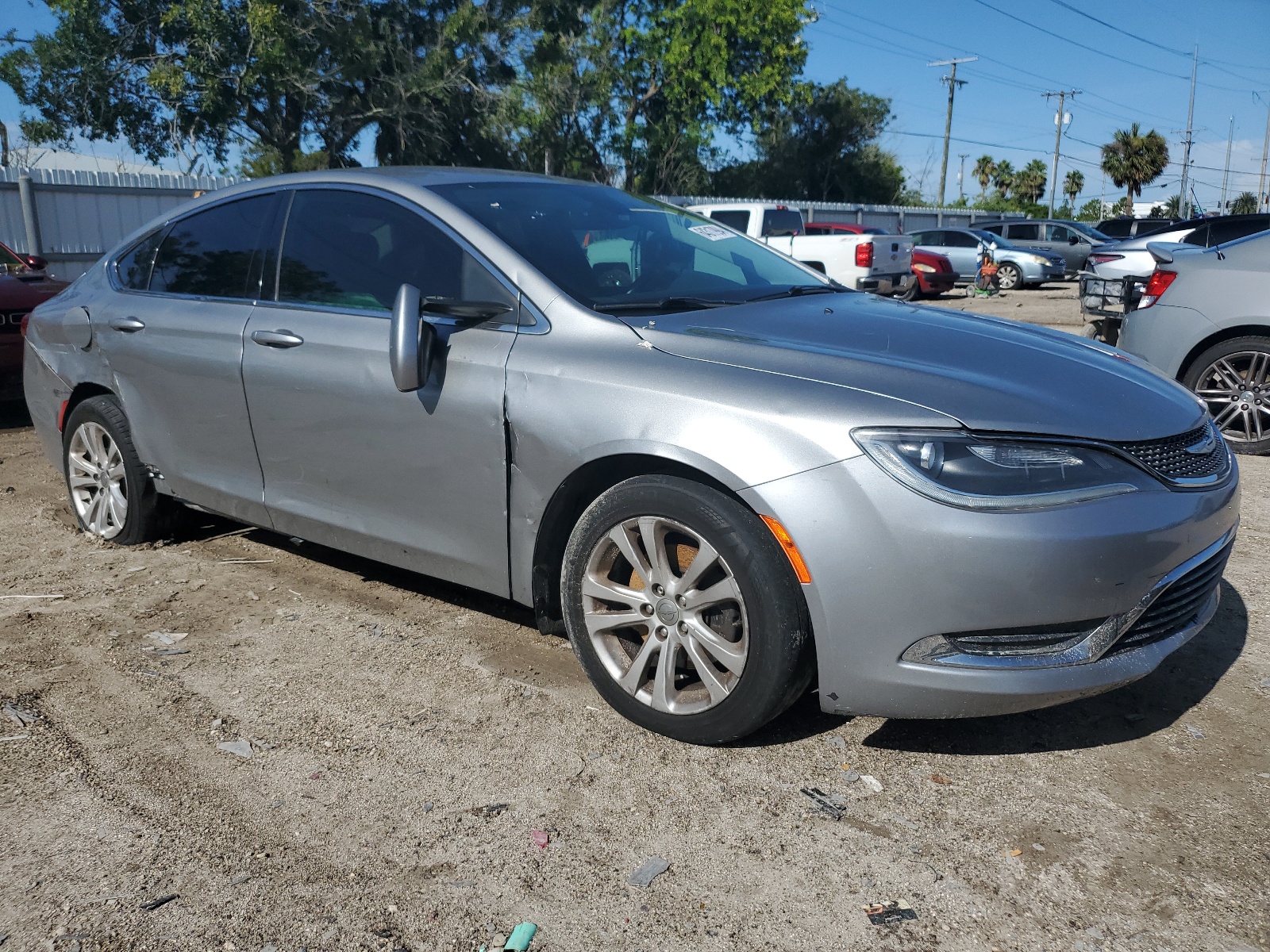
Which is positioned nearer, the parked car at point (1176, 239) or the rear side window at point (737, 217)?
the parked car at point (1176, 239)

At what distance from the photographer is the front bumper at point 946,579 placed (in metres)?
2.50

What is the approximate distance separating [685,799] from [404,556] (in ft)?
4.60

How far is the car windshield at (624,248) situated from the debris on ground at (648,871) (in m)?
1.62

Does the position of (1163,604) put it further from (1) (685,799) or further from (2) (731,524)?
(1) (685,799)

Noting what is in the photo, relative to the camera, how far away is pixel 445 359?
3352 mm

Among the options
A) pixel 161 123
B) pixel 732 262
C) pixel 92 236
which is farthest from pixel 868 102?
pixel 732 262

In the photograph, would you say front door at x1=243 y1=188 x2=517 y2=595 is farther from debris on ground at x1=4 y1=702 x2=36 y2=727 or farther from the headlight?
the headlight

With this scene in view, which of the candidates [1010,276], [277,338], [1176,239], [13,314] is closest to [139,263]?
[277,338]

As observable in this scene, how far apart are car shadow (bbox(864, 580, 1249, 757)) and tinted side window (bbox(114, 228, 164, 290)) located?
12.0 feet

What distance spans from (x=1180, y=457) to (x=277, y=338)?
300cm

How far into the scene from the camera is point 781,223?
1917cm

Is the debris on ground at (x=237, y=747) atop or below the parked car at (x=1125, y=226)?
below

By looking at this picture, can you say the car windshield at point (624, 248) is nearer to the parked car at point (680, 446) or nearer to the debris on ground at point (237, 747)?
the parked car at point (680, 446)

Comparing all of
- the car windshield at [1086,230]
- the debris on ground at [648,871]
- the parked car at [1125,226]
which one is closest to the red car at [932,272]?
the parked car at [1125,226]
